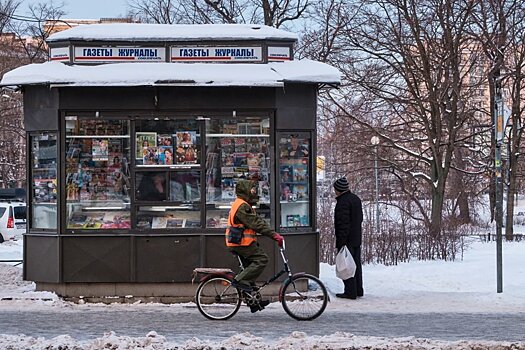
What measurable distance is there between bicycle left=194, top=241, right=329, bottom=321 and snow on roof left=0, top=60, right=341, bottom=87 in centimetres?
283

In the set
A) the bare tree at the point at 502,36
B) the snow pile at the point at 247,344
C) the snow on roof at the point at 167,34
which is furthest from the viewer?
the bare tree at the point at 502,36

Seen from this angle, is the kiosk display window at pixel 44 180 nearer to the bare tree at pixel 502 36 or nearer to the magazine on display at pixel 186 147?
the magazine on display at pixel 186 147

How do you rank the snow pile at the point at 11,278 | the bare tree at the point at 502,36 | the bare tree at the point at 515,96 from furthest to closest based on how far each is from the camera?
the bare tree at the point at 515,96, the bare tree at the point at 502,36, the snow pile at the point at 11,278

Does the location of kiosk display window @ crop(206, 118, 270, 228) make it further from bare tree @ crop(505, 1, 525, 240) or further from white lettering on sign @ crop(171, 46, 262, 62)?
bare tree @ crop(505, 1, 525, 240)

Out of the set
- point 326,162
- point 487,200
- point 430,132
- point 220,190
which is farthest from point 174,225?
point 487,200

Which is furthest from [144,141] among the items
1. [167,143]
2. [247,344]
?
[247,344]

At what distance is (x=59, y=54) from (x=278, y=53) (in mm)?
3269

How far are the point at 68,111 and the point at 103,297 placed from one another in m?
2.79

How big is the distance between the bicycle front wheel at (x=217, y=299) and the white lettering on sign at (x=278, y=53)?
379 cm

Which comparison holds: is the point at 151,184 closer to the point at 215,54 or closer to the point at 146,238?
the point at 146,238

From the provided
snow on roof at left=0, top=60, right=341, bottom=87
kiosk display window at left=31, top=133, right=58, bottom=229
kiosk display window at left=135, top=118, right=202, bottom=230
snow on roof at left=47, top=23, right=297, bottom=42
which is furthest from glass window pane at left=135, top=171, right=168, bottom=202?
snow on roof at left=47, top=23, right=297, bottom=42

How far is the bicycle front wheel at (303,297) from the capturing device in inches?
483

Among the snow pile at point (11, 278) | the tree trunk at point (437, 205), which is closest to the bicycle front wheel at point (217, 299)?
the snow pile at point (11, 278)

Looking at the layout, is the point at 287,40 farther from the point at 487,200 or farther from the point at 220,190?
the point at 487,200
